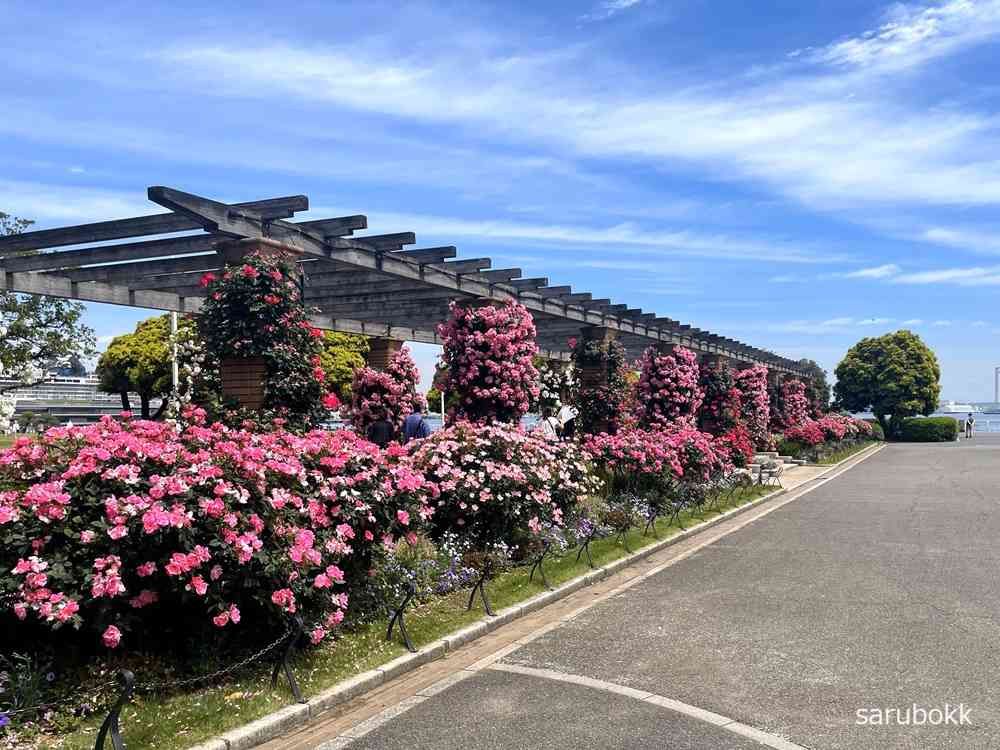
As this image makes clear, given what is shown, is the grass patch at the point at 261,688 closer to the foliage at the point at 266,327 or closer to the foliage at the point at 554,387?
the foliage at the point at 266,327

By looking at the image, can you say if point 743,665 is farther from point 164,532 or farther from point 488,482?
point 164,532

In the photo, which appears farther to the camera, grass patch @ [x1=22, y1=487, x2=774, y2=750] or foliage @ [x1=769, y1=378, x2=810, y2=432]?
foliage @ [x1=769, y1=378, x2=810, y2=432]

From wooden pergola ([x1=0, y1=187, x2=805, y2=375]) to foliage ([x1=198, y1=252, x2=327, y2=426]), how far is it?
1.97ft

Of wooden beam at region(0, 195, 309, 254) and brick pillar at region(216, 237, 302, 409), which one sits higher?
wooden beam at region(0, 195, 309, 254)

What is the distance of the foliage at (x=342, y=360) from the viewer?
42.5 metres

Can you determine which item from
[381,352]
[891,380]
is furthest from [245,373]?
[891,380]

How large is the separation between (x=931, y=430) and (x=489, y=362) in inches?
1953

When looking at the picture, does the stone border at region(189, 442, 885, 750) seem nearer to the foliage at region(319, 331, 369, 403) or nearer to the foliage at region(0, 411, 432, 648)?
the foliage at region(0, 411, 432, 648)

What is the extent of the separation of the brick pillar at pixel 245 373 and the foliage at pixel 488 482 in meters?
2.05

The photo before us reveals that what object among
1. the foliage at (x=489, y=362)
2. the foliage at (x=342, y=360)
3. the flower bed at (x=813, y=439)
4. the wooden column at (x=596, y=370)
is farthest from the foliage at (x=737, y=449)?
the foliage at (x=342, y=360)

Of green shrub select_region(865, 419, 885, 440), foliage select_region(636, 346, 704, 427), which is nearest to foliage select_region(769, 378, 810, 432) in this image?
green shrub select_region(865, 419, 885, 440)

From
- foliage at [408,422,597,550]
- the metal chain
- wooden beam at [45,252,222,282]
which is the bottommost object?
the metal chain

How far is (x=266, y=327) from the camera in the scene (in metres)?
9.99

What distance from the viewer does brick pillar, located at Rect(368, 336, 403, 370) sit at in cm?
1962
